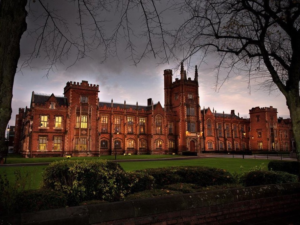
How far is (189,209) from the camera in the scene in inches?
211

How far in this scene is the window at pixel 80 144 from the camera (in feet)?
134

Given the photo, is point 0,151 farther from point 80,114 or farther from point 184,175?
point 80,114

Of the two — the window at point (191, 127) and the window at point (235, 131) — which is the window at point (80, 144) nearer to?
the window at point (191, 127)

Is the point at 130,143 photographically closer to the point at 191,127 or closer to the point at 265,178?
the point at 191,127

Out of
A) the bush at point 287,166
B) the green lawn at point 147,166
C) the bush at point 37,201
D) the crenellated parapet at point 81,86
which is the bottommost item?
the green lawn at point 147,166

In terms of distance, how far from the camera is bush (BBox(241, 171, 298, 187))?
845 cm

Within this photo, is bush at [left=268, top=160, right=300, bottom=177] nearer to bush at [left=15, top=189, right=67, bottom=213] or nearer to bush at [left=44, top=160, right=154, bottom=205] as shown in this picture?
bush at [left=44, top=160, right=154, bottom=205]

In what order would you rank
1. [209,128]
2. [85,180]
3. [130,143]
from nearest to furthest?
[85,180] < [130,143] < [209,128]

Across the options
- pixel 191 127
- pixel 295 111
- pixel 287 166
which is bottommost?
pixel 287 166

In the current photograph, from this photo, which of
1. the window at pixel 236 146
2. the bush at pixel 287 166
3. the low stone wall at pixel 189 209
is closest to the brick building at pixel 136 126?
the window at pixel 236 146

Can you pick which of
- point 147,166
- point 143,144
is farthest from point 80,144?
point 147,166

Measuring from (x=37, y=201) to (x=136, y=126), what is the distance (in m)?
47.2

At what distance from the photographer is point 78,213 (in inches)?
161

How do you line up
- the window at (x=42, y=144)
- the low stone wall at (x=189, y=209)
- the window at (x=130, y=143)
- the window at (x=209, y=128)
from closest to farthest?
1. the low stone wall at (x=189, y=209)
2. the window at (x=42, y=144)
3. the window at (x=130, y=143)
4. the window at (x=209, y=128)
